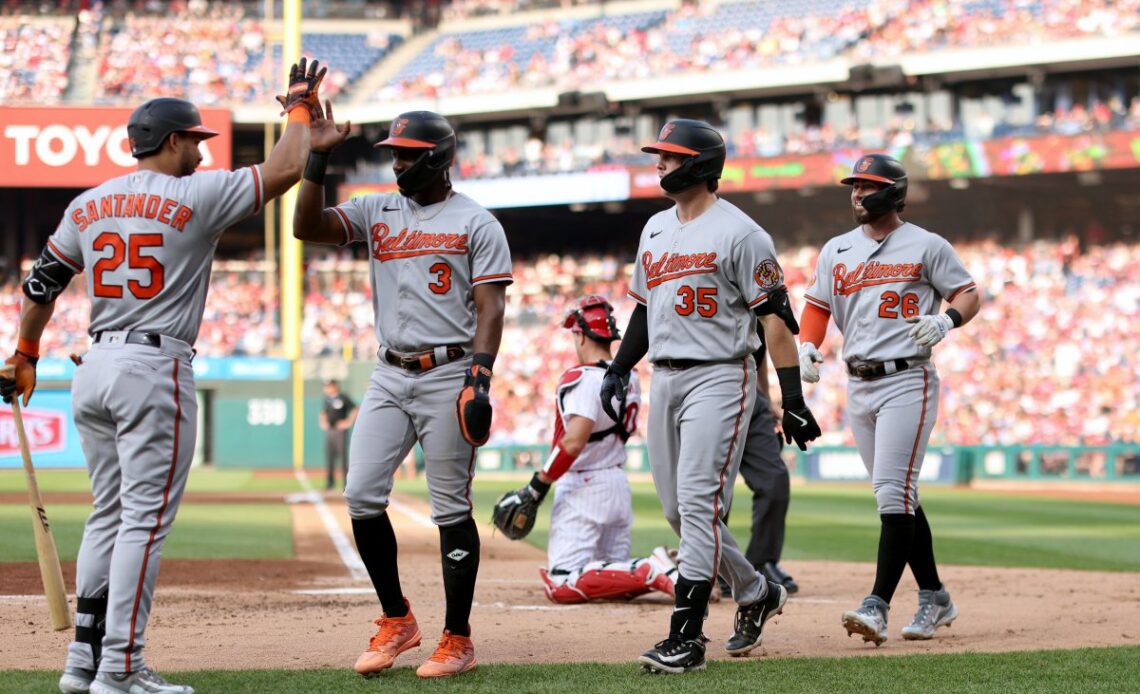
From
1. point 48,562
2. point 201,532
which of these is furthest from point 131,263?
point 201,532

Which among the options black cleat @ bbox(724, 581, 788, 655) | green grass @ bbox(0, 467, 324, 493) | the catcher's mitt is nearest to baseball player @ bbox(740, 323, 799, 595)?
the catcher's mitt

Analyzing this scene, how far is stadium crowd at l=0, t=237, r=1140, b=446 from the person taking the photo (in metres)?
23.2

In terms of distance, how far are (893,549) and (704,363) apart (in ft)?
4.47

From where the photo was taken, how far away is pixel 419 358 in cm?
488

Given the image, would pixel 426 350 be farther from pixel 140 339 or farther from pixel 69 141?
pixel 69 141

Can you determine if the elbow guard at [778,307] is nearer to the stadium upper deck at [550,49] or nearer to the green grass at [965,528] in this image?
the green grass at [965,528]

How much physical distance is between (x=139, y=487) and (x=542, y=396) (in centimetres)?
2339

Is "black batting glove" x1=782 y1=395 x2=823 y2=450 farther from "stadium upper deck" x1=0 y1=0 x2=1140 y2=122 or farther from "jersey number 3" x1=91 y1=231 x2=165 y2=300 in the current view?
"stadium upper deck" x1=0 y1=0 x2=1140 y2=122

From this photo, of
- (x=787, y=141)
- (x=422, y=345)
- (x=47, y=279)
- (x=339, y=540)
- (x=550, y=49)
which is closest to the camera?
(x=47, y=279)

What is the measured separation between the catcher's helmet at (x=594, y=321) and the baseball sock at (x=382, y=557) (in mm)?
2388

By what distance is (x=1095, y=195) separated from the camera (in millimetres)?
27109

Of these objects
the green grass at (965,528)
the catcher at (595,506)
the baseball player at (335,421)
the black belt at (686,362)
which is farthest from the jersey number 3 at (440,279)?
the baseball player at (335,421)

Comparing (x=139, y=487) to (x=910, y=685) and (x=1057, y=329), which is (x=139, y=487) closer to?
(x=910, y=685)

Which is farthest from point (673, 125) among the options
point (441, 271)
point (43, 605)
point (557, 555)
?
point (43, 605)
